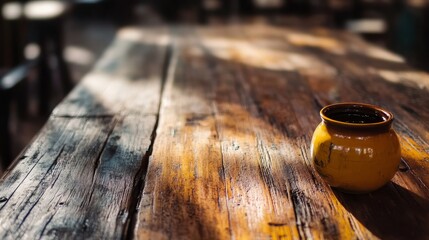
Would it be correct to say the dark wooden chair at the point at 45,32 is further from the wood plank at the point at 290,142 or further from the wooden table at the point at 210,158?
the wood plank at the point at 290,142

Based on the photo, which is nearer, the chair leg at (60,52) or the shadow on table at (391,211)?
the shadow on table at (391,211)

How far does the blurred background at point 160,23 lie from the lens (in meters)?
2.77

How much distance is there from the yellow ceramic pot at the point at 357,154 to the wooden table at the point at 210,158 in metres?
0.03

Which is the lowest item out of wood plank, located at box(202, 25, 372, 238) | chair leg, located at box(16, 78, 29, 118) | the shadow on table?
chair leg, located at box(16, 78, 29, 118)

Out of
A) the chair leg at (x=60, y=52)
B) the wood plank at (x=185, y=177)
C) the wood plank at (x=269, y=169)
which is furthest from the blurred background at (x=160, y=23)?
the wood plank at (x=185, y=177)

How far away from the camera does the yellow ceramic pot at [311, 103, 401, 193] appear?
2.74ft

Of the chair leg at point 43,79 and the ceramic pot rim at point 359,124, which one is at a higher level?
the ceramic pot rim at point 359,124

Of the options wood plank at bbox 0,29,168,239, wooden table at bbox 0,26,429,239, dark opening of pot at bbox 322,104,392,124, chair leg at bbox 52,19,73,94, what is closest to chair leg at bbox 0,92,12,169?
wooden table at bbox 0,26,429,239

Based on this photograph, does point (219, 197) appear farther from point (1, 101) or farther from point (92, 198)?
point (1, 101)

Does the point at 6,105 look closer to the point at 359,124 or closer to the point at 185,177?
the point at 185,177

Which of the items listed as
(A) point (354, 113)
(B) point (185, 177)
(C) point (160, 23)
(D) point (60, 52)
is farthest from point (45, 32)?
(A) point (354, 113)

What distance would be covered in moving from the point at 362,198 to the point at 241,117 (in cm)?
52

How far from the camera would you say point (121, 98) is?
60.0 inches

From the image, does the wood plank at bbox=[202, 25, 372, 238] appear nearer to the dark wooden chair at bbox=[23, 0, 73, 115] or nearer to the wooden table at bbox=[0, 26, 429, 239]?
the wooden table at bbox=[0, 26, 429, 239]
